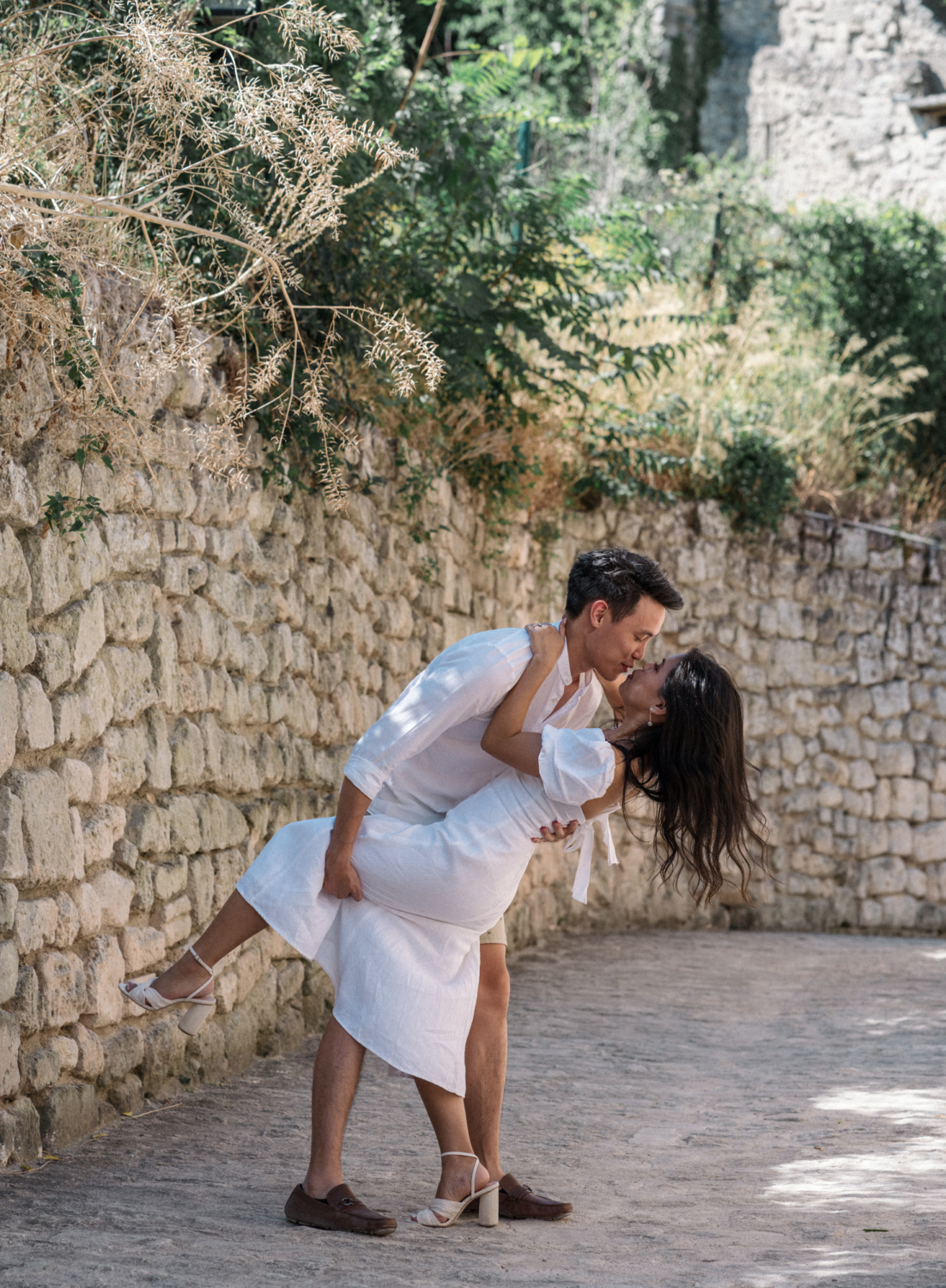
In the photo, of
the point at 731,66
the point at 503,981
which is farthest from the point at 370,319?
the point at 731,66

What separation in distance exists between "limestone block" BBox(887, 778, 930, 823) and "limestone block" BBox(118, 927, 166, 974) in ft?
19.6

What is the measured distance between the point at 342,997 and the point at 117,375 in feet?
5.12

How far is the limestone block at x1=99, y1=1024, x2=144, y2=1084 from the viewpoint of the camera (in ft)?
9.96

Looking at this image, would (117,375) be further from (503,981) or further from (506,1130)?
(506,1130)

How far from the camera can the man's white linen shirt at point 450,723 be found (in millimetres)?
2434

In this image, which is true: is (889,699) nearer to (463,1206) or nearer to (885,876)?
(885,876)

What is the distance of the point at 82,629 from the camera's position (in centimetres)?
294

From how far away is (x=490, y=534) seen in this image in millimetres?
6414

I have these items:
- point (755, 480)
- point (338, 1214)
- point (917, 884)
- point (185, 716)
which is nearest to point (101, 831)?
point (185, 716)

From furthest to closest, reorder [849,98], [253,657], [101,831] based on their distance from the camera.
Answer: [849,98], [253,657], [101,831]

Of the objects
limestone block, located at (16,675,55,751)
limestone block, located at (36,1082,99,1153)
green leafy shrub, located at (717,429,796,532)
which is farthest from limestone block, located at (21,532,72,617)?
green leafy shrub, located at (717,429,796,532)

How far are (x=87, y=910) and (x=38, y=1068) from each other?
37cm

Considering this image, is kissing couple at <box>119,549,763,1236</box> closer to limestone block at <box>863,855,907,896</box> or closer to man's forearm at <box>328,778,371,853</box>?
man's forearm at <box>328,778,371,853</box>

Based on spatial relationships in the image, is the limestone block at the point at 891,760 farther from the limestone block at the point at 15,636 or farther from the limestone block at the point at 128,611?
the limestone block at the point at 15,636
